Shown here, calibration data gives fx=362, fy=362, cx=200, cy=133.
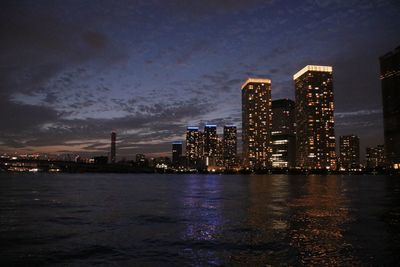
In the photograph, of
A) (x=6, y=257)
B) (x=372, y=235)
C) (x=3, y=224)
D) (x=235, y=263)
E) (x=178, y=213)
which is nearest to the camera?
(x=235, y=263)

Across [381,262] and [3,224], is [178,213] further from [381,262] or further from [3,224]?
[381,262]

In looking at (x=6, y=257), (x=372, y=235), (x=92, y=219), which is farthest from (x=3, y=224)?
(x=372, y=235)

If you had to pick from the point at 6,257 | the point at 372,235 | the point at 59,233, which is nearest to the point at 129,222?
the point at 59,233

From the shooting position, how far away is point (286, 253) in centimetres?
2070

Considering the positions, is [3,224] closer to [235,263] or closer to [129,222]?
[129,222]

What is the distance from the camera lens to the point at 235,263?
18719mm

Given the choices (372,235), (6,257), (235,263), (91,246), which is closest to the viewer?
(235,263)

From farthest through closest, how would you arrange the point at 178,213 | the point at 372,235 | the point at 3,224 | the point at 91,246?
1. the point at 178,213
2. the point at 3,224
3. the point at 372,235
4. the point at 91,246

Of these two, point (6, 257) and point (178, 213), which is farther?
point (178, 213)

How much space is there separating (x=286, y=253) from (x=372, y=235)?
30.4 ft

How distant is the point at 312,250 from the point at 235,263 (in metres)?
5.51

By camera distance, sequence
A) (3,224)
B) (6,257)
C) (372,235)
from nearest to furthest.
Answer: (6,257)
(372,235)
(3,224)

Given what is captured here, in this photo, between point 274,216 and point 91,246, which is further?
point 274,216

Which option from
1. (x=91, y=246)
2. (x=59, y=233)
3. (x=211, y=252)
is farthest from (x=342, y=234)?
(x=59, y=233)
